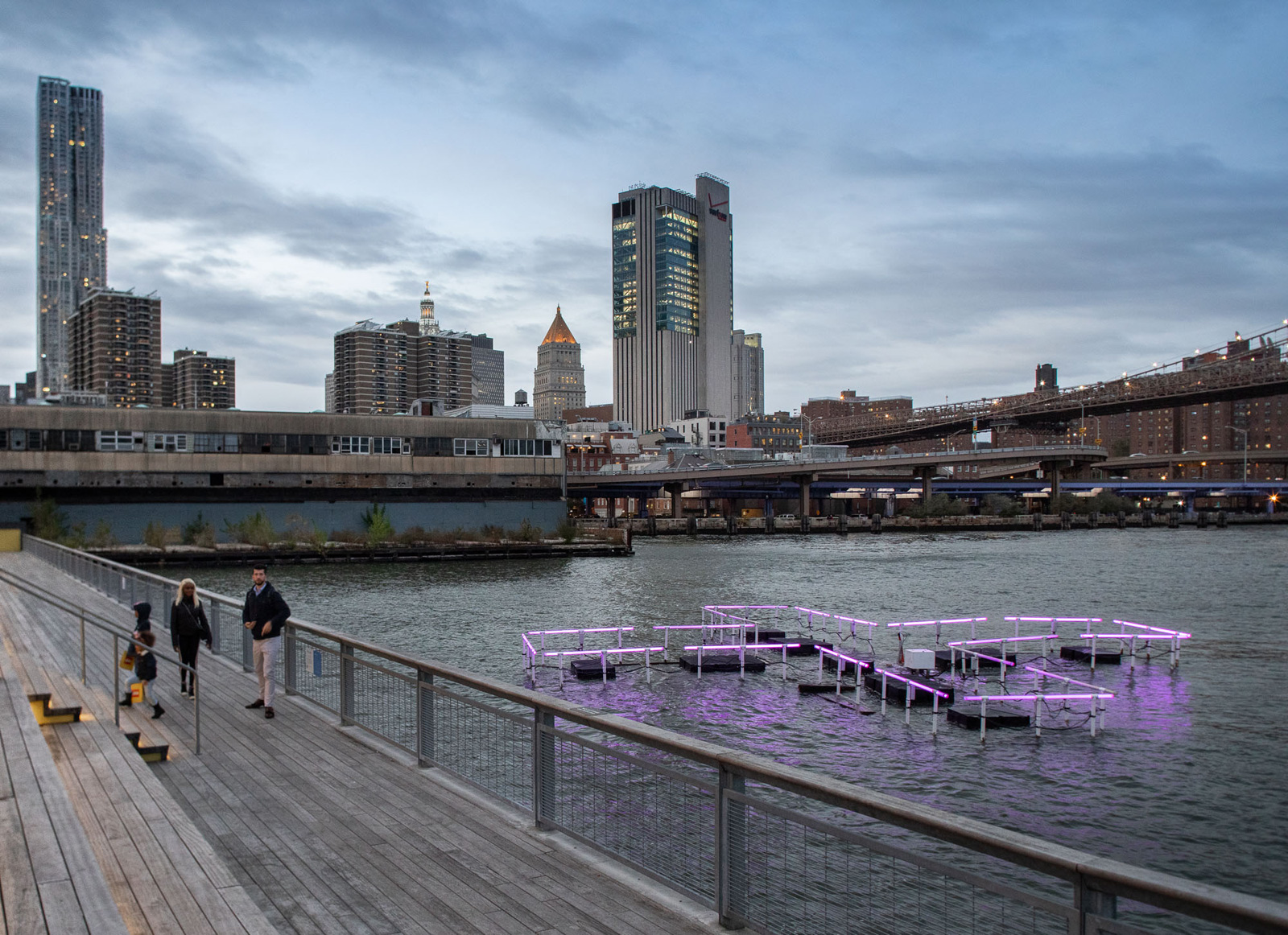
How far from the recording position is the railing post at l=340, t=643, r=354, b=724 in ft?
40.0

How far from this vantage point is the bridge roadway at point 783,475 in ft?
456

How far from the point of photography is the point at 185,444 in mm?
73062

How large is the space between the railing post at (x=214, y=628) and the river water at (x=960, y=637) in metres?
9.04

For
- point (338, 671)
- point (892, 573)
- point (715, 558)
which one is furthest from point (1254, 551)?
point (338, 671)

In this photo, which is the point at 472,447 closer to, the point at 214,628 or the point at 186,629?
the point at 214,628

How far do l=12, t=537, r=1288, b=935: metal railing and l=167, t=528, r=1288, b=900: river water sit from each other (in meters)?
2.12

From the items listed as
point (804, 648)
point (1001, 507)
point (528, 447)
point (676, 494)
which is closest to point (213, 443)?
point (528, 447)

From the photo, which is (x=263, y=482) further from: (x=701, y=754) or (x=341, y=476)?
(x=701, y=754)

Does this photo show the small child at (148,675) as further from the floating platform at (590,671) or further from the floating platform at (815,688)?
the floating platform at (815,688)

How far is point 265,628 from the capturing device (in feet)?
44.0

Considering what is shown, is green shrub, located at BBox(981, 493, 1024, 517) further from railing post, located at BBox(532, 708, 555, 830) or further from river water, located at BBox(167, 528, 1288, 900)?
railing post, located at BBox(532, 708, 555, 830)

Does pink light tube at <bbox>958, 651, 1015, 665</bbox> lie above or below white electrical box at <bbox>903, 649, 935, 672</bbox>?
below

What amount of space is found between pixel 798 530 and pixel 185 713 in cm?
12277

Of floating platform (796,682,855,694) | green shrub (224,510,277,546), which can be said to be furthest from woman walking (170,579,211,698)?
green shrub (224,510,277,546)
